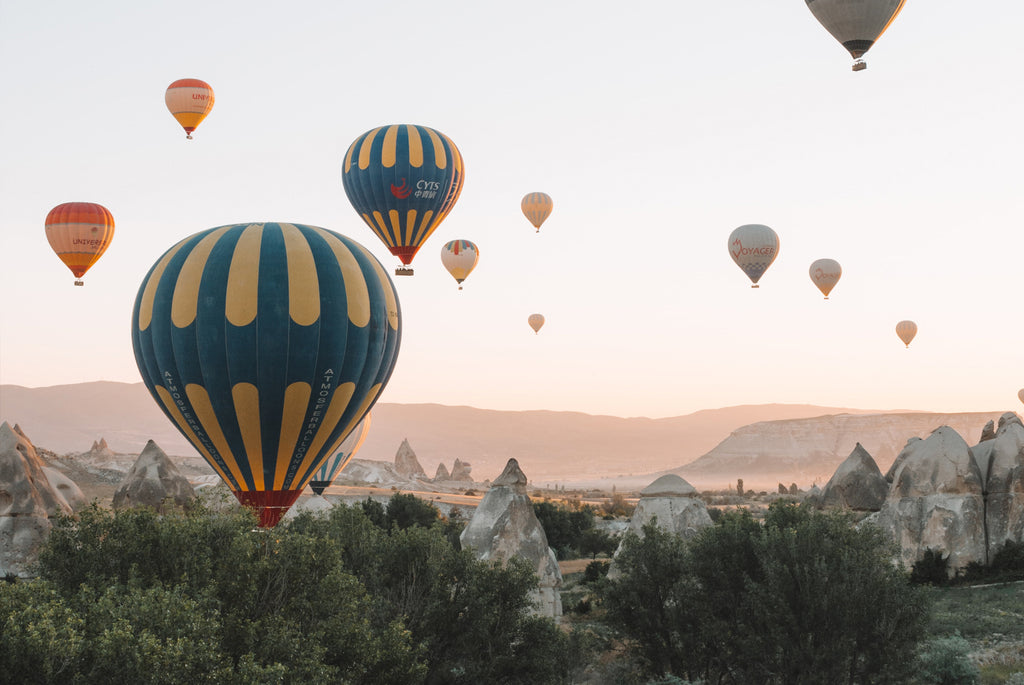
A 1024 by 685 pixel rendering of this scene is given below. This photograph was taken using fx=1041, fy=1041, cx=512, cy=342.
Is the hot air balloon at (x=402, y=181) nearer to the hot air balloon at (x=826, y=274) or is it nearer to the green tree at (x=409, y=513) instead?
the green tree at (x=409, y=513)

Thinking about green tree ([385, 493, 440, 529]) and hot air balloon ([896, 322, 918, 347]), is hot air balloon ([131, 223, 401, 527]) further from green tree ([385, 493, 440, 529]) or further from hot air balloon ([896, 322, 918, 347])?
hot air balloon ([896, 322, 918, 347])

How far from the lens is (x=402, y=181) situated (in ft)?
116

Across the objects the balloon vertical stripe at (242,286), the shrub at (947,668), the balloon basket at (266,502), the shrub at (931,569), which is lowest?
the shrub at (947,668)

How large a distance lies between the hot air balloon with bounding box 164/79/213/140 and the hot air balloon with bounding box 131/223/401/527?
26.7m

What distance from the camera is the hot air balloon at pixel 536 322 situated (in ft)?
291

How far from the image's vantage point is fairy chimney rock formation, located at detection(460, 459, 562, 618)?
81.1 ft

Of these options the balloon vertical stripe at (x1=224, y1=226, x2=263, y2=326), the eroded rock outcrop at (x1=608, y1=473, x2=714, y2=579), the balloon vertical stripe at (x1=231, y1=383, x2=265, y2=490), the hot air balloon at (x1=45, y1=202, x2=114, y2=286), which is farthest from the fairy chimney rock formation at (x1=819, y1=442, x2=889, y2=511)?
the hot air balloon at (x1=45, y1=202, x2=114, y2=286)

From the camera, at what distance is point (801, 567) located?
60.3 ft

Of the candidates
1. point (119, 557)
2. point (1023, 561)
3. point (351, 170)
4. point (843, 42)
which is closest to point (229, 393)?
point (119, 557)

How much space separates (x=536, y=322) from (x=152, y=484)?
49.9m

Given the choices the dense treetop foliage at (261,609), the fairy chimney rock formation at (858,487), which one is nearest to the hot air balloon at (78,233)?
the dense treetop foliage at (261,609)

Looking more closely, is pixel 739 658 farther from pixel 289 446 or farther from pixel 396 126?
pixel 396 126

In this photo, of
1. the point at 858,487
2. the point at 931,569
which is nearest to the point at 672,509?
the point at 931,569

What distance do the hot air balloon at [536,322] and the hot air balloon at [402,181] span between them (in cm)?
5208
